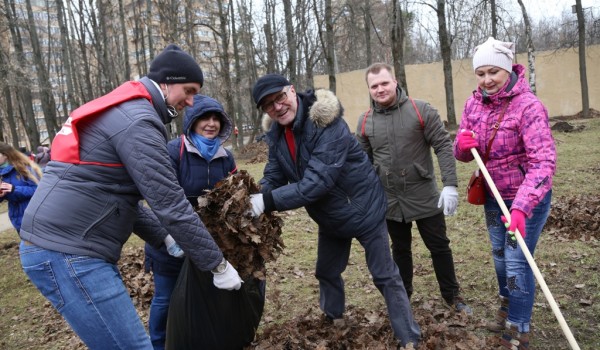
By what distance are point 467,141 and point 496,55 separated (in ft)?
1.77

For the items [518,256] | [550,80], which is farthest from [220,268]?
[550,80]

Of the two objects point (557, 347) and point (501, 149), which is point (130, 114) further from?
point (557, 347)

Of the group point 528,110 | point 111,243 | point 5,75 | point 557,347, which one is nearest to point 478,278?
point 557,347

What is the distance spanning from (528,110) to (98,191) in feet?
7.72

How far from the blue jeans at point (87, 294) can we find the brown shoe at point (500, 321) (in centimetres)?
253

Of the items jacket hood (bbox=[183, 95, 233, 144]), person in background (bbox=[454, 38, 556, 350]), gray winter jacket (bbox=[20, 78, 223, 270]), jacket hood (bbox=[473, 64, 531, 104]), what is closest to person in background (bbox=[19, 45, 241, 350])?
gray winter jacket (bbox=[20, 78, 223, 270])

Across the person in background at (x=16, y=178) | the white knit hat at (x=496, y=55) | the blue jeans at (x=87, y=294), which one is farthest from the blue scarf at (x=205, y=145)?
the person in background at (x=16, y=178)

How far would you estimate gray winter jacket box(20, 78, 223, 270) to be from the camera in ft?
6.40

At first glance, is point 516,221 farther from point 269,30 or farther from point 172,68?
point 269,30

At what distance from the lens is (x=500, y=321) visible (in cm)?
339

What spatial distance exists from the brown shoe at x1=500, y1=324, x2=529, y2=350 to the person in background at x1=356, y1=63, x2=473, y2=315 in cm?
64

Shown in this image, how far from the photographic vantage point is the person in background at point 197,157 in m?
3.08

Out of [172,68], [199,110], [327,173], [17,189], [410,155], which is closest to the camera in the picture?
[172,68]

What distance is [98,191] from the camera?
6.53 feet
